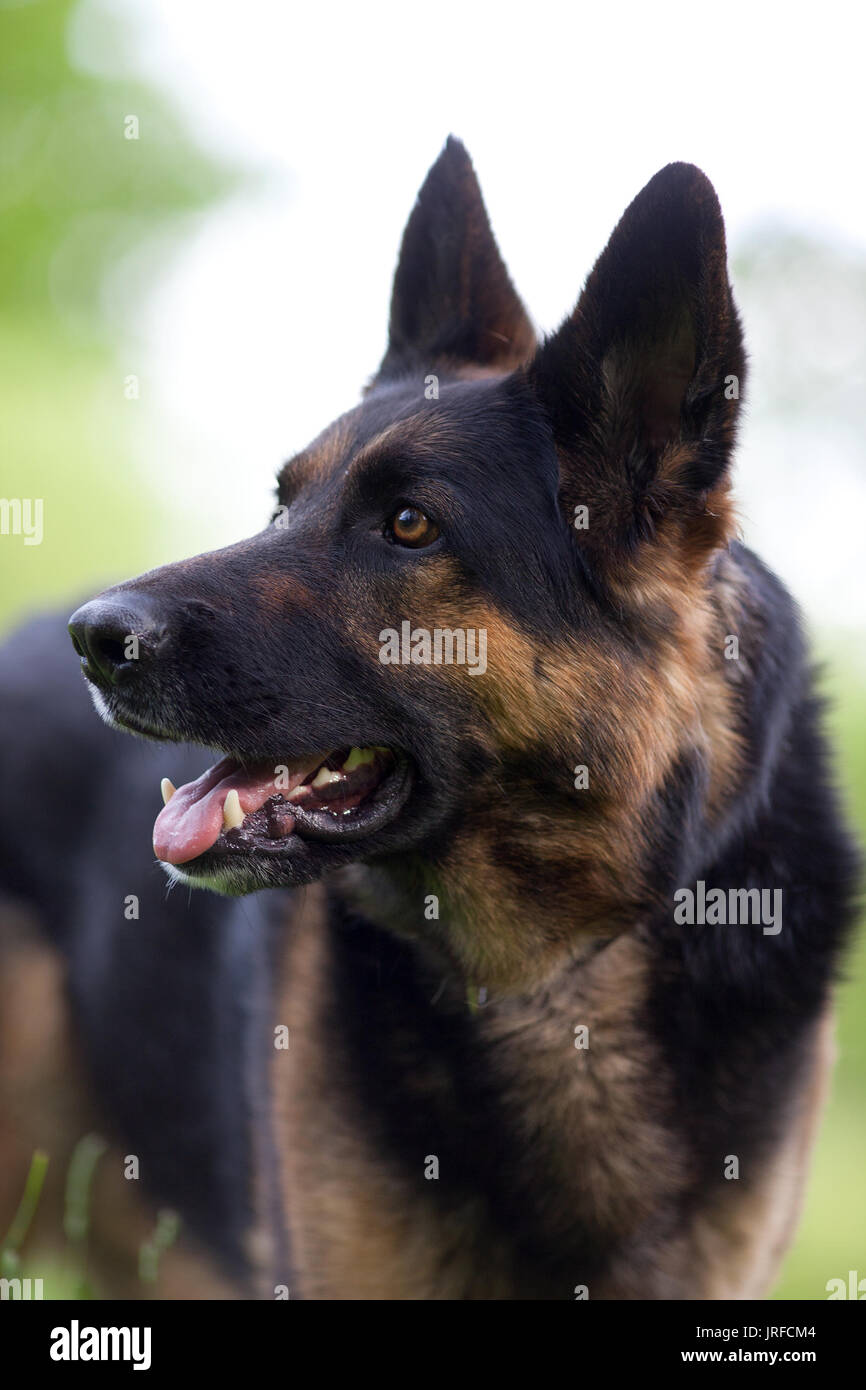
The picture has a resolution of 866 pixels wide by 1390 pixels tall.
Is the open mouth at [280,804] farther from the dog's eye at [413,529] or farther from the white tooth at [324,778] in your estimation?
the dog's eye at [413,529]

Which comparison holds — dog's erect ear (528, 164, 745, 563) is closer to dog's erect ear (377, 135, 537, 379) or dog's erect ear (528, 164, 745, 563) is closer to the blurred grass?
dog's erect ear (377, 135, 537, 379)

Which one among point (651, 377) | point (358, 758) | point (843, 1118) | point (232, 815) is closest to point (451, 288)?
point (651, 377)

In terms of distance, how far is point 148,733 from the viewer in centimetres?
277

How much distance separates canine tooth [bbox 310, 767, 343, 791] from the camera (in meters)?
2.93

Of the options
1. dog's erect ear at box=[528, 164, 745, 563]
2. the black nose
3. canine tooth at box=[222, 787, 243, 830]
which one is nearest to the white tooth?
canine tooth at box=[222, 787, 243, 830]

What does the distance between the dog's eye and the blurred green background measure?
288 inches

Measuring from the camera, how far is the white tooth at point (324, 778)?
2.93 meters

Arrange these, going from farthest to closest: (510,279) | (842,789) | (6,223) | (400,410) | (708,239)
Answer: (6,223) < (510,279) < (842,789) < (400,410) < (708,239)

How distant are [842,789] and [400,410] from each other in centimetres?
160

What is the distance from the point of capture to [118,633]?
262cm

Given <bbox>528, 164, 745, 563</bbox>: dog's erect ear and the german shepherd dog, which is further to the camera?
the german shepherd dog
